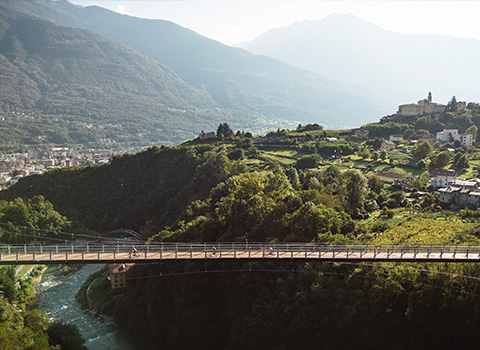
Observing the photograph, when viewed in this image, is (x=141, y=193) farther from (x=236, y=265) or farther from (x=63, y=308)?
(x=236, y=265)

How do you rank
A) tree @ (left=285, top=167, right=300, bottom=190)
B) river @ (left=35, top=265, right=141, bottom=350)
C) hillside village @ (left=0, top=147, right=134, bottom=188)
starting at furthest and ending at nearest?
1. hillside village @ (left=0, top=147, right=134, bottom=188)
2. tree @ (left=285, top=167, right=300, bottom=190)
3. river @ (left=35, top=265, right=141, bottom=350)

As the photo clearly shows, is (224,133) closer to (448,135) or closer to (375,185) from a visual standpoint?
(448,135)

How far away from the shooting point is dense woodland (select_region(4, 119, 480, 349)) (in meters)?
19.1

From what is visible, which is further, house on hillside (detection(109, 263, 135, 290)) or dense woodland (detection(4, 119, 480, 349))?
house on hillside (detection(109, 263, 135, 290))

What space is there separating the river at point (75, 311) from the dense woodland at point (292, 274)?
103 cm

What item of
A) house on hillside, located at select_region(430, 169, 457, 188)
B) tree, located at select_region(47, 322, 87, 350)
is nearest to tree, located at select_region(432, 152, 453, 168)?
house on hillside, located at select_region(430, 169, 457, 188)

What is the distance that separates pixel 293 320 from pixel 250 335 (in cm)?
295

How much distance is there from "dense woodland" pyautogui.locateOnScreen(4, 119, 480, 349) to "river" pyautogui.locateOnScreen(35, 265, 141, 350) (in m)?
1.03

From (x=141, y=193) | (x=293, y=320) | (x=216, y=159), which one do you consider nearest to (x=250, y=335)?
(x=293, y=320)

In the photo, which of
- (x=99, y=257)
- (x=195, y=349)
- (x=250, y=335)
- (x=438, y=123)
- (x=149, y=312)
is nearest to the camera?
(x=99, y=257)

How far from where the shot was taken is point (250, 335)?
2356cm

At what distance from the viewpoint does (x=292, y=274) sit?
23.3 m

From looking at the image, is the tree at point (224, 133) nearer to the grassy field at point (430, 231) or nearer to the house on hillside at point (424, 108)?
the house on hillside at point (424, 108)

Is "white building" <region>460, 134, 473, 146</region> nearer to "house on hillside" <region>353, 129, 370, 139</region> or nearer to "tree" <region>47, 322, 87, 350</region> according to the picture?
"house on hillside" <region>353, 129, 370, 139</region>
